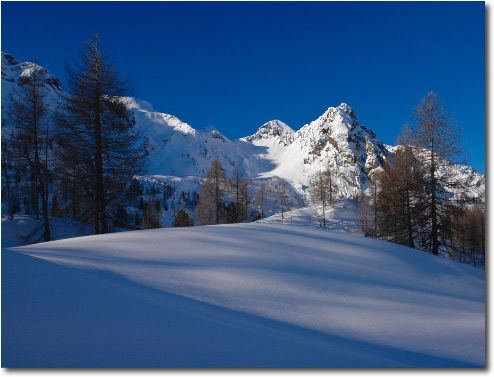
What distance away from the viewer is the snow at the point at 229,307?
76.7 inches

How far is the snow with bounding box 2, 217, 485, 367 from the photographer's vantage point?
1947 millimetres

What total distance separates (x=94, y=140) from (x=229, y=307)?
32.4ft

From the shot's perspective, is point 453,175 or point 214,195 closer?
point 453,175

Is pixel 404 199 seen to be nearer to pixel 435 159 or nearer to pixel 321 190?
pixel 435 159

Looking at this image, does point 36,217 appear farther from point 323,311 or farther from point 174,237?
point 323,311

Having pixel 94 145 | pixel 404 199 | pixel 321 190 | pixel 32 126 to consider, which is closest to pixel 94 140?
pixel 94 145

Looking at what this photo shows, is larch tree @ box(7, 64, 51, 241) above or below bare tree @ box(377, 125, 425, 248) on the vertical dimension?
above

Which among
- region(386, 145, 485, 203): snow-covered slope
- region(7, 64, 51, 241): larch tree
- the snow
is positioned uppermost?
region(7, 64, 51, 241): larch tree

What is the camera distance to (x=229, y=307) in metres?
2.78

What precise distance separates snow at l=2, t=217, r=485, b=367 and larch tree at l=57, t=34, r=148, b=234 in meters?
5.58

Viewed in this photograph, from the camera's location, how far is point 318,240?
5.53 m

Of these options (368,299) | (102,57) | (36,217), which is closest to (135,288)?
(368,299)

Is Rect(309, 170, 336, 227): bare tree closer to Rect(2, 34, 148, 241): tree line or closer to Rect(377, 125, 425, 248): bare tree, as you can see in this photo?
Rect(377, 125, 425, 248): bare tree

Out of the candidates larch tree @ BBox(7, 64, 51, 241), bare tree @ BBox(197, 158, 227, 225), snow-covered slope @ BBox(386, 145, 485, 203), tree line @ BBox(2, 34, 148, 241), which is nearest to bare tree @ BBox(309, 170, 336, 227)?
bare tree @ BBox(197, 158, 227, 225)
